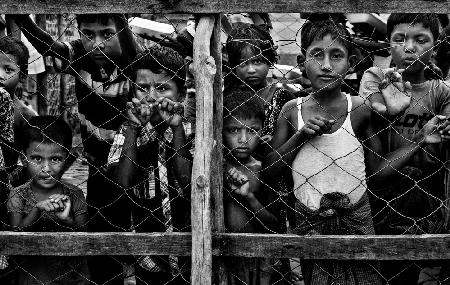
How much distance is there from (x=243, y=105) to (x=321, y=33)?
0.46m

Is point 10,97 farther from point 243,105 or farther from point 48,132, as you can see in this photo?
point 243,105

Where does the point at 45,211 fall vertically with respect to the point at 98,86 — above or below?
below

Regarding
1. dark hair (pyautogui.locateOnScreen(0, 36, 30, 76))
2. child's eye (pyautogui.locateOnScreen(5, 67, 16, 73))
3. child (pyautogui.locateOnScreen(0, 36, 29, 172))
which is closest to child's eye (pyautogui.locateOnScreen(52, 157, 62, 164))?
child (pyautogui.locateOnScreen(0, 36, 29, 172))

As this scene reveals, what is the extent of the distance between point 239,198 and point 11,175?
1124 millimetres

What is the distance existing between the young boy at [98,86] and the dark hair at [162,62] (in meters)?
0.16

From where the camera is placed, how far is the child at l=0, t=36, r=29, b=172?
321 cm

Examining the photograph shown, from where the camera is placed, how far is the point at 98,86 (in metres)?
3.31

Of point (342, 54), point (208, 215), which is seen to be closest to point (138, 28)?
point (342, 54)

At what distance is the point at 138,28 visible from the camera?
4207 mm

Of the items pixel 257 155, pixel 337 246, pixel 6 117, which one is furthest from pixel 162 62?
pixel 337 246

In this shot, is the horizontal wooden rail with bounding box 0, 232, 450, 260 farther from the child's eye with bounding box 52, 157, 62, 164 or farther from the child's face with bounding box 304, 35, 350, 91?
the child's face with bounding box 304, 35, 350, 91

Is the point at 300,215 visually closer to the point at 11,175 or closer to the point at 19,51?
the point at 11,175

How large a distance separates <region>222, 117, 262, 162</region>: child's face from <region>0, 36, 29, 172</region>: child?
0.94 m

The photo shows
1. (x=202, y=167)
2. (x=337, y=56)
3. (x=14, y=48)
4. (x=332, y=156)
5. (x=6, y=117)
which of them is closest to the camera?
(x=202, y=167)
